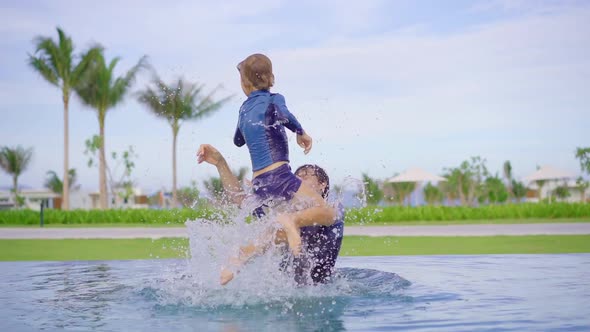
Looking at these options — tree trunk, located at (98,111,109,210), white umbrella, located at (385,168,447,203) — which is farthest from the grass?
tree trunk, located at (98,111,109,210)

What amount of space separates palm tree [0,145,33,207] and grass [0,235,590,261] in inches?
1686

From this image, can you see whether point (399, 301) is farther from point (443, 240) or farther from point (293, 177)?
point (443, 240)

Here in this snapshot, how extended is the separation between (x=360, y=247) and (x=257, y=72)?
860cm

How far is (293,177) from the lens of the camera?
6594 millimetres

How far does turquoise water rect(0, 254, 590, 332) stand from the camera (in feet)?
18.4

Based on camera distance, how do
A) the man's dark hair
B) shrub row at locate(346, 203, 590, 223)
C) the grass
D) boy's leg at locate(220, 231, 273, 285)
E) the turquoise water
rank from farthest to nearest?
1. shrub row at locate(346, 203, 590, 223)
2. the grass
3. the man's dark hair
4. boy's leg at locate(220, 231, 273, 285)
5. the turquoise water

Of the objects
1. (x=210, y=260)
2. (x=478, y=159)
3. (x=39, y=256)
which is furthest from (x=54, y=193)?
(x=210, y=260)

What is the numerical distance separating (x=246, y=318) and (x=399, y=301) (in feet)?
5.09

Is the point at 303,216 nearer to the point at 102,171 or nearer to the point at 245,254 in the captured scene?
the point at 245,254

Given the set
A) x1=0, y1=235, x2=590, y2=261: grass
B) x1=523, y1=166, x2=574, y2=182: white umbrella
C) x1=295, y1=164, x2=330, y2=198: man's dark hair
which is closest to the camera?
x1=295, y1=164, x2=330, y2=198: man's dark hair

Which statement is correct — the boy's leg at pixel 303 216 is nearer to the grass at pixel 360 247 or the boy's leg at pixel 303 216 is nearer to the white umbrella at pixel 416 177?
the grass at pixel 360 247

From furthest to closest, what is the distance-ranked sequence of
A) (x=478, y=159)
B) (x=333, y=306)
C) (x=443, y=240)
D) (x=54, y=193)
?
(x=54, y=193)
(x=478, y=159)
(x=443, y=240)
(x=333, y=306)

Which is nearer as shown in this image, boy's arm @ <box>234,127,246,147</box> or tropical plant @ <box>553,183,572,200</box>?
boy's arm @ <box>234,127,246,147</box>

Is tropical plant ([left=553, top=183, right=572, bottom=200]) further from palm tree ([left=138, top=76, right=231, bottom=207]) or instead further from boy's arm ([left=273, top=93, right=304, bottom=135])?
boy's arm ([left=273, top=93, right=304, bottom=135])
